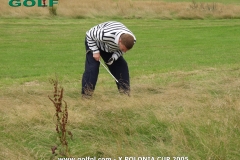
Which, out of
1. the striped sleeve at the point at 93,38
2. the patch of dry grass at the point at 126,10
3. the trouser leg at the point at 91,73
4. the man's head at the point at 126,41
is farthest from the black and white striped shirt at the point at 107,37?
the patch of dry grass at the point at 126,10

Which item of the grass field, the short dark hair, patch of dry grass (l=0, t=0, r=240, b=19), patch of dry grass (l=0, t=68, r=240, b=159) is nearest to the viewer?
patch of dry grass (l=0, t=68, r=240, b=159)

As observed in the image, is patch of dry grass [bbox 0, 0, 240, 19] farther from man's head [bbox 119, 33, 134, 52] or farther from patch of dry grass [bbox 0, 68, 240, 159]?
patch of dry grass [bbox 0, 68, 240, 159]

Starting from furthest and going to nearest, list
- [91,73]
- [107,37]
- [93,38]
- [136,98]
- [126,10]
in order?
[126,10]
[91,73]
[93,38]
[107,37]
[136,98]

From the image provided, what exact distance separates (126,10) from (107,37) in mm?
23555

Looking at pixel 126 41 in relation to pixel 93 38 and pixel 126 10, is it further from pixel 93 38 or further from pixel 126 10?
pixel 126 10

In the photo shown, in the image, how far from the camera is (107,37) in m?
7.14

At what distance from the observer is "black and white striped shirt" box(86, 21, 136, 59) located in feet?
23.0

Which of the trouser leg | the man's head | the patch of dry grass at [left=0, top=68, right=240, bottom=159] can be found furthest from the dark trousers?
the man's head

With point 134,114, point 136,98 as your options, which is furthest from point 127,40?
point 134,114

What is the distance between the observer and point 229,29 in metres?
22.9

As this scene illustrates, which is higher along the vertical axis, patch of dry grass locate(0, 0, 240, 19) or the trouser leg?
the trouser leg

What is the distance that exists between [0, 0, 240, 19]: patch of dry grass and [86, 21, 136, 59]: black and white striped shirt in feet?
67.8

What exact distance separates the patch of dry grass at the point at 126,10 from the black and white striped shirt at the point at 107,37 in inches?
814

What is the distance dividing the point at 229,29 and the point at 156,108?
17.8 m
